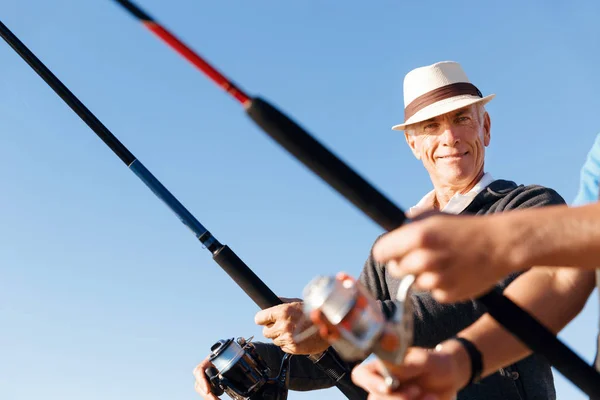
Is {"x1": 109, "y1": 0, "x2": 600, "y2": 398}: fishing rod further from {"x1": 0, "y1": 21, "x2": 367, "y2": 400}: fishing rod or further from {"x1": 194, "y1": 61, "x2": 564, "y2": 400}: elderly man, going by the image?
{"x1": 0, "y1": 21, "x2": 367, "y2": 400}: fishing rod

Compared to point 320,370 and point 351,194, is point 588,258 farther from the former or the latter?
point 320,370

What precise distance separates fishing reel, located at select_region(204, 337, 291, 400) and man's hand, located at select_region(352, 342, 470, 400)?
216 centimetres

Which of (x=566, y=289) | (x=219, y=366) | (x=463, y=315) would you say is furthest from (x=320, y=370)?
(x=566, y=289)

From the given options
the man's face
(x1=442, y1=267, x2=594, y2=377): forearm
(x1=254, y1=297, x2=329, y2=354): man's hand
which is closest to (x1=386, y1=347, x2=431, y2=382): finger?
(x1=442, y1=267, x2=594, y2=377): forearm

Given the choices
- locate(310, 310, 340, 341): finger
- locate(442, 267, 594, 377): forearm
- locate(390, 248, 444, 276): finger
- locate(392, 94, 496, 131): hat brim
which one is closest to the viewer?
locate(390, 248, 444, 276): finger

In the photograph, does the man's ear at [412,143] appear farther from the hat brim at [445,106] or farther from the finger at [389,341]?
the finger at [389,341]

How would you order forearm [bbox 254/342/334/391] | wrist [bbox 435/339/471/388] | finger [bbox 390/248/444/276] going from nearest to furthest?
finger [bbox 390/248/444/276] → wrist [bbox 435/339/471/388] → forearm [bbox 254/342/334/391]

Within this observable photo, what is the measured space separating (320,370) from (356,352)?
108 inches

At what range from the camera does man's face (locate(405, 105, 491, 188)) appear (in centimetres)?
457

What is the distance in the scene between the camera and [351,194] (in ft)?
6.42

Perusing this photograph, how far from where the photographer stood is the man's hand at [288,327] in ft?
12.5

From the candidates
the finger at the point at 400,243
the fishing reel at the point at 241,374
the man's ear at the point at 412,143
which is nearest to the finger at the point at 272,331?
the fishing reel at the point at 241,374

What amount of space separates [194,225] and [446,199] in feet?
5.31

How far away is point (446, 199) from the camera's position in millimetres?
4703
